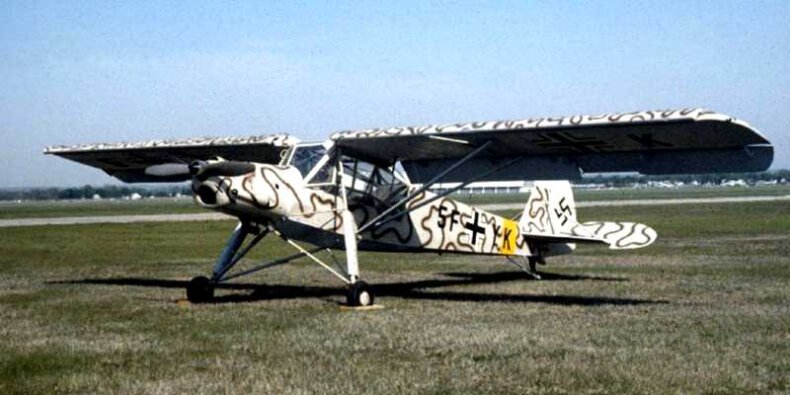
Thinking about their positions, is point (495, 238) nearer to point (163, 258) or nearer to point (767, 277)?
point (767, 277)

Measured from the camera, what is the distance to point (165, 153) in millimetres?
16406

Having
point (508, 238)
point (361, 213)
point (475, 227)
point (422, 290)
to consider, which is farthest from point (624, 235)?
point (361, 213)

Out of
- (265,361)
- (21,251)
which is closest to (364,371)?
(265,361)

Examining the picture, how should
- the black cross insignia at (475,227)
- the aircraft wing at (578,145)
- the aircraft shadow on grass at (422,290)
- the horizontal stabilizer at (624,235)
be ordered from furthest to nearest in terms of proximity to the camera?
the black cross insignia at (475,227)
the horizontal stabilizer at (624,235)
the aircraft shadow on grass at (422,290)
the aircraft wing at (578,145)

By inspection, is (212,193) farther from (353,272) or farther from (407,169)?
(407,169)

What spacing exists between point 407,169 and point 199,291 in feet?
13.1

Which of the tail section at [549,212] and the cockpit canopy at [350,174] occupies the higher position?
the cockpit canopy at [350,174]

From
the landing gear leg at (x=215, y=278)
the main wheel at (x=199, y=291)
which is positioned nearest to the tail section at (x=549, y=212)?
the landing gear leg at (x=215, y=278)

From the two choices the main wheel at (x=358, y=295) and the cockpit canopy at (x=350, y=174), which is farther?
the cockpit canopy at (x=350, y=174)

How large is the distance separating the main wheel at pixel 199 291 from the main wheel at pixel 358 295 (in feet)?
7.16

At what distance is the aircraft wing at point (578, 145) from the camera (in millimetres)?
11938

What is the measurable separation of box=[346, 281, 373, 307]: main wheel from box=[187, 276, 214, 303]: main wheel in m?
2.18

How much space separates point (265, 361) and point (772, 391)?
4.01m

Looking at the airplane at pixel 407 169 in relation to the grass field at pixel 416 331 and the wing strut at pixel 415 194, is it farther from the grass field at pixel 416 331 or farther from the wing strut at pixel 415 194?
the grass field at pixel 416 331
